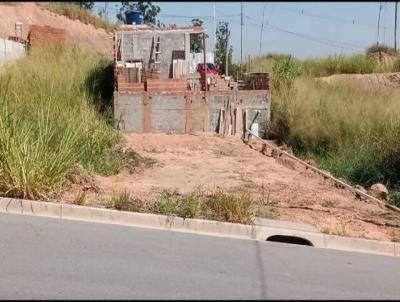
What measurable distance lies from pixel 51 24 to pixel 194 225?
34227 millimetres

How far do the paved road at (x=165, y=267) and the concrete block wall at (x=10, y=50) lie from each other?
604 inches

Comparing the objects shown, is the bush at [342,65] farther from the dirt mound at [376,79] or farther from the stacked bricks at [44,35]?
the stacked bricks at [44,35]

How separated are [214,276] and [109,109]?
1244 cm

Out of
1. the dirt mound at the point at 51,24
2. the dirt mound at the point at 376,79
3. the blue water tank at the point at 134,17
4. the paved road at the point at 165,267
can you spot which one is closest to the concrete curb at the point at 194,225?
the paved road at the point at 165,267

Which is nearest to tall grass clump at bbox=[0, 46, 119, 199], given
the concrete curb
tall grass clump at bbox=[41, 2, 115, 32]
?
the concrete curb

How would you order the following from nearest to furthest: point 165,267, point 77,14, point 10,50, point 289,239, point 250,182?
point 165,267 → point 289,239 → point 250,182 → point 10,50 → point 77,14

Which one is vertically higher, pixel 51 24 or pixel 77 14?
pixel 77 14

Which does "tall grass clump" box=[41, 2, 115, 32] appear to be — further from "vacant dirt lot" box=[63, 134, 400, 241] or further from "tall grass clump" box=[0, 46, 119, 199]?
"vacant dirt lot" box=[63, 134, 400, 241]

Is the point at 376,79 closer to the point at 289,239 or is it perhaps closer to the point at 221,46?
the point at 221,46

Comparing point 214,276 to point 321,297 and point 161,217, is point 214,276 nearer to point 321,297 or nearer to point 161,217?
point 321,297

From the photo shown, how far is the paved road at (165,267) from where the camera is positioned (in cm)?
453

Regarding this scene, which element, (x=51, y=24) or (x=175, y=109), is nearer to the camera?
(x=175, y=109)

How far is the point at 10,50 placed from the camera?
2188cm

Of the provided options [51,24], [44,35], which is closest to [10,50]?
[44,35]
